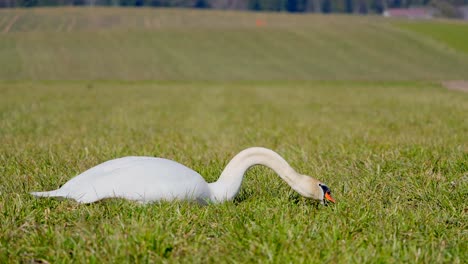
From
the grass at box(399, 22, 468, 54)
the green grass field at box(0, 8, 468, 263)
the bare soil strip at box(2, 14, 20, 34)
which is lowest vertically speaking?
the bare soil strip at box(2, 14, 20, 34)

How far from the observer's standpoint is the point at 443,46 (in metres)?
75.9

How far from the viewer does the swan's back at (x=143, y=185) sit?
16.1ft

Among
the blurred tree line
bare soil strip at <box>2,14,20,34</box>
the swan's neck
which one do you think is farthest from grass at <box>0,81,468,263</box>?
the blurred tree line

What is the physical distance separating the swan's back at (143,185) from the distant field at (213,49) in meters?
51.2

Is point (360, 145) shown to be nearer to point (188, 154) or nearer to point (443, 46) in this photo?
point (188, 154)

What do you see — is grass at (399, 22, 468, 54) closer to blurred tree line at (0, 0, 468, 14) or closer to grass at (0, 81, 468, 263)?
grass at (0, 81, 468, 263)

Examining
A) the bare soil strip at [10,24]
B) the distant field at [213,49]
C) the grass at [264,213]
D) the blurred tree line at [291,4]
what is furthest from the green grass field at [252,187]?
the blurred tree line at [291,4]

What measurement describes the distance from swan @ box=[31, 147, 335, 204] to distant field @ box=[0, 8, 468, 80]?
51.1 m

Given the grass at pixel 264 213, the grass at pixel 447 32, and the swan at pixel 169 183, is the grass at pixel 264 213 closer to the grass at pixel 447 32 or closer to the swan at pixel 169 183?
the swan at pixel 169 183

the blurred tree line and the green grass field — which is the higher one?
the green grass field

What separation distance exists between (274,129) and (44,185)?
26.5ft

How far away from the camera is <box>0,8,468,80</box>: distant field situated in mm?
59303

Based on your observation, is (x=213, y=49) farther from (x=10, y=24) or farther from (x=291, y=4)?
(x=291, y=4)

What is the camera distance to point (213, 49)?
73.2 m
